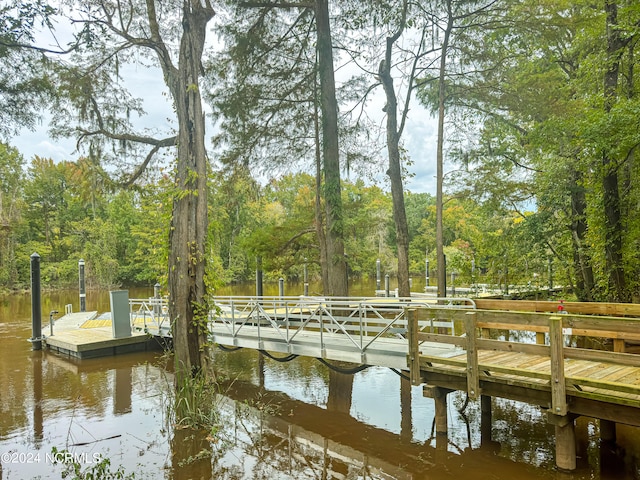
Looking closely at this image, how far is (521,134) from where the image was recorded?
1631 cm

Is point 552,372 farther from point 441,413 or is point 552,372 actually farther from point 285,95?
point 285,95

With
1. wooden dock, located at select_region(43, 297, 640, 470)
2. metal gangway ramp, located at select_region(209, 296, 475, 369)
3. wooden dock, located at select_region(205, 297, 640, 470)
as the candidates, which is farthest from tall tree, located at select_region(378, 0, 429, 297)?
wooden dock, located at select_region(205, 297, 640, 470)

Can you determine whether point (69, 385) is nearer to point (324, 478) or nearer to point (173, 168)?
point (173, 168)

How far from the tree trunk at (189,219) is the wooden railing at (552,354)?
3519 mm

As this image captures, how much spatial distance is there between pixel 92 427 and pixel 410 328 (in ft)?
18.5

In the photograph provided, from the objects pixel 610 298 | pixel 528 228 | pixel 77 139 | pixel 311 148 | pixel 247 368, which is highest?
pixel 311 148

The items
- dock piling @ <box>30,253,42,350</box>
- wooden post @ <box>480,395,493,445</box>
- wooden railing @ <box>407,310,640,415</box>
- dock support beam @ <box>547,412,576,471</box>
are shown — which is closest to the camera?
wooden railing @ <box>407,310,640,415</box>

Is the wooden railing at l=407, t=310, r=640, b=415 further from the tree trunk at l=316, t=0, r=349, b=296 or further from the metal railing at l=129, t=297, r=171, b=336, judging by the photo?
the metal railing at l=129, t=297, r=171, b=336

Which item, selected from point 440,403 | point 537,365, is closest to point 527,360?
point 537,365

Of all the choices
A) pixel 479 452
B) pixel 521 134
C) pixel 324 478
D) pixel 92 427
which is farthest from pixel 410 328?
pixel 521 134

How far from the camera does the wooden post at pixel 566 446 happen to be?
5.62 metres

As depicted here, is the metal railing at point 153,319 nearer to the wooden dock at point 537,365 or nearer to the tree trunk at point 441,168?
the wooden dock at point 537,365

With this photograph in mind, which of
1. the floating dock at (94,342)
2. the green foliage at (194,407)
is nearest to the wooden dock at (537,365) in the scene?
the green foliage at (194,407)

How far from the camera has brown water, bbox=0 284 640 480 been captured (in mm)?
6082
